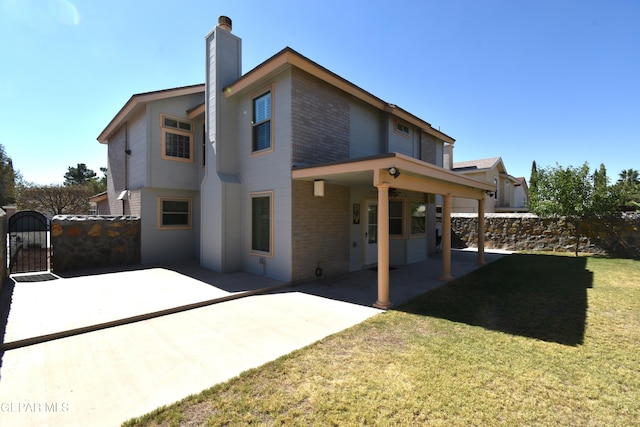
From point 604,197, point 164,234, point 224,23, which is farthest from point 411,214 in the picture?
point 164,234

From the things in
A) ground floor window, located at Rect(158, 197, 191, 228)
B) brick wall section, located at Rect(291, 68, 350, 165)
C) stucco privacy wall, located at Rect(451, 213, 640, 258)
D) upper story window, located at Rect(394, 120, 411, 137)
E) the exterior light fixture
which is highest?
upper story window, located at Rect(394, 120, 411, 137)

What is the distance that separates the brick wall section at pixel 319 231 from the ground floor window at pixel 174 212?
5.90 meters

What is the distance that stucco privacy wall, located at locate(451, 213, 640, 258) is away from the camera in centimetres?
1151

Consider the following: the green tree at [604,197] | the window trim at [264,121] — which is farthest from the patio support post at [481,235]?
the window trim at [264,121]

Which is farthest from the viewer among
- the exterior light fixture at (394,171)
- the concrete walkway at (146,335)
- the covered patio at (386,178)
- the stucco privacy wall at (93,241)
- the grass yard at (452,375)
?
the stucco privacy wall at (93,241)

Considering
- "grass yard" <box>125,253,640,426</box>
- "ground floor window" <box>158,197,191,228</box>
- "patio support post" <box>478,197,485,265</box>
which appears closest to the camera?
"grass yard" <box>125,253,640,426</box>

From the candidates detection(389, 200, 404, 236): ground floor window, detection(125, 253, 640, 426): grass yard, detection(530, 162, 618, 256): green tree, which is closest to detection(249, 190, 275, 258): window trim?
detection(125, 253, 640, 426): grass yard

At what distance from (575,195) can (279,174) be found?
1294 centimetres

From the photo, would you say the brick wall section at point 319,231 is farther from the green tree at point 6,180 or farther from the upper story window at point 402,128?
the green tree at point 6,180

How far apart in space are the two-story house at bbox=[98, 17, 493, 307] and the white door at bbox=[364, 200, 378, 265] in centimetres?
6

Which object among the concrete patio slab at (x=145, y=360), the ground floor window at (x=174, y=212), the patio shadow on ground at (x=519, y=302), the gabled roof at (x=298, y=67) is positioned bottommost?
the patio shadow on ground at (x=519, y=302)

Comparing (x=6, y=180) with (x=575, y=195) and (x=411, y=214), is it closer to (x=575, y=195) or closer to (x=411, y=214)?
(x=411, y=214)

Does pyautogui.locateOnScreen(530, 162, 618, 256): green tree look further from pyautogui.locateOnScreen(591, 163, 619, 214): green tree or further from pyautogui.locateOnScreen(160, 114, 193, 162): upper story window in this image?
pyautogui.locateOnScreen(160, 114, 193, 162): upper story window

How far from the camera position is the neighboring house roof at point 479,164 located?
21.6 m
